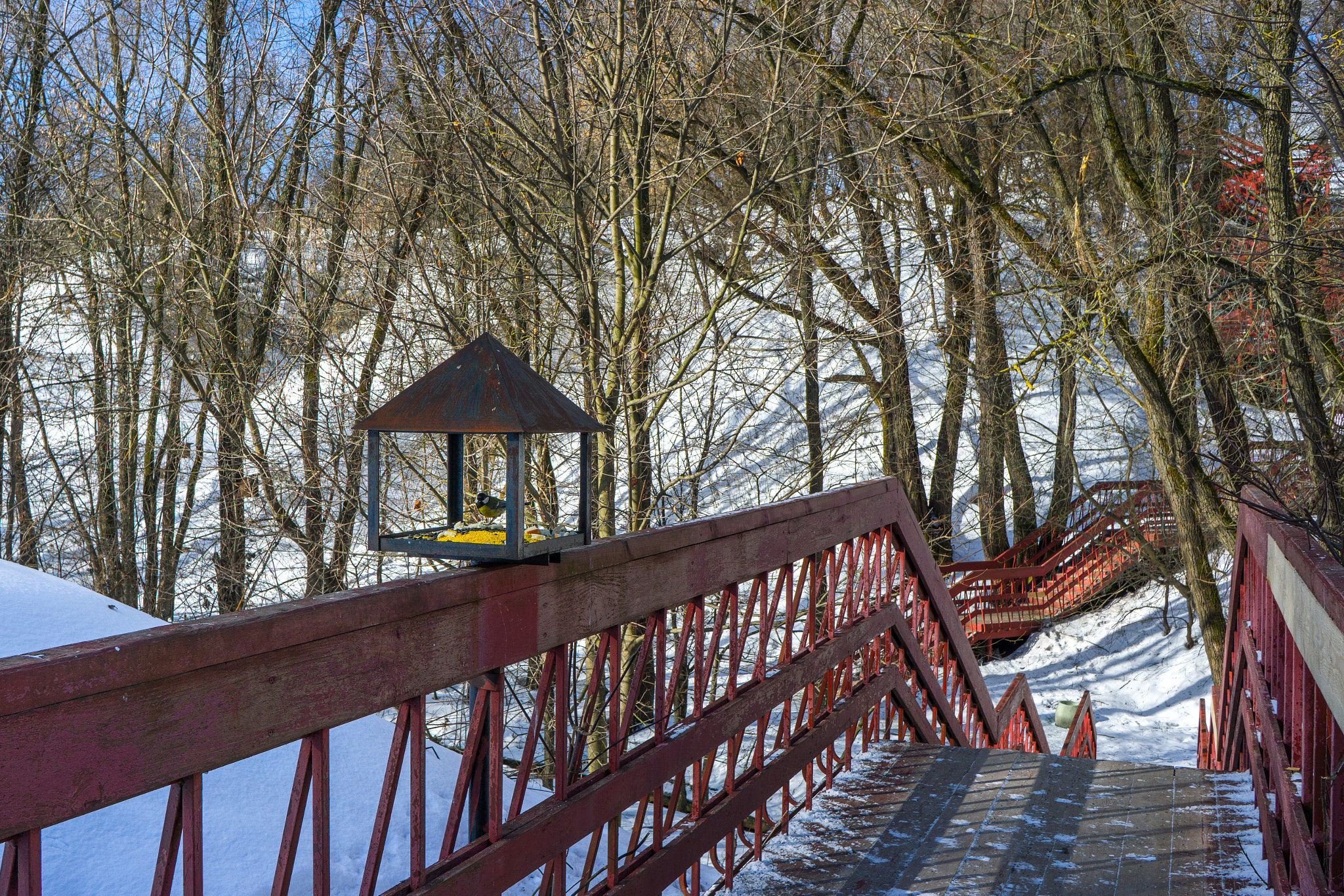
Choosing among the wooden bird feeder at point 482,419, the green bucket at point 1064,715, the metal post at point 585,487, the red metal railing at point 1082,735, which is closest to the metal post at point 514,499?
the wooden bird feeder at point 482,419

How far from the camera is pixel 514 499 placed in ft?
6.45

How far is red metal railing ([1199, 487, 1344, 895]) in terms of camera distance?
2068 millimetres

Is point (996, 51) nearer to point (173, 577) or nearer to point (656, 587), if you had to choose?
point (656, 587)

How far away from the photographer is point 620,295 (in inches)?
257

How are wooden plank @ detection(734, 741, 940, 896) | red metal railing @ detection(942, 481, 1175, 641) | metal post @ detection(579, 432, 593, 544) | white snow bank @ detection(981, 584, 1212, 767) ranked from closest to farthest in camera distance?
1. metal post @ detection(579, 432, 593, 544)
2. wooden plank @ detection(734, 741, 940, 896)
3. white snow bank @ detection(981, 584, 1212, 767)
4. red metal railing @ detection(942, 481, 1175, 641)

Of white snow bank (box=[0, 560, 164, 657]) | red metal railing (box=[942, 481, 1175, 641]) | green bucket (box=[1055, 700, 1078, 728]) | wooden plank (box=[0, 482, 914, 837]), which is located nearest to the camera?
wooden plank (box=[0, 482, 914, 837])

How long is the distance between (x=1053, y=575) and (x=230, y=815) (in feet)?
49.2

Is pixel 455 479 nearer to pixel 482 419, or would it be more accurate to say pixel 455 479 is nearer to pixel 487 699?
pixel 482 419

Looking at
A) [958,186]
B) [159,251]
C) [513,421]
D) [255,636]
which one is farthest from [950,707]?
[159,251]

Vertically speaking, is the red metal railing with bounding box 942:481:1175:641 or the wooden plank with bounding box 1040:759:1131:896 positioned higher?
the wooden plank with bounding box 1040:759:1131:896

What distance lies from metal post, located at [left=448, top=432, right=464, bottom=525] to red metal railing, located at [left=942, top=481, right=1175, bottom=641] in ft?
41.9

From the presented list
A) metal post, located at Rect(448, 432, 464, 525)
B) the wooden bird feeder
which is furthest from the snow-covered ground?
metal post, located at Rect(448, 432, 464, 525)

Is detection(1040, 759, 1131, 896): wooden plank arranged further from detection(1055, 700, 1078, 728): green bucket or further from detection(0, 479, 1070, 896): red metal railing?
detection(1055, 700, 1078, 728): green bucket

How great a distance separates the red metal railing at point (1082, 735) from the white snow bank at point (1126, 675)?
2589 mm
